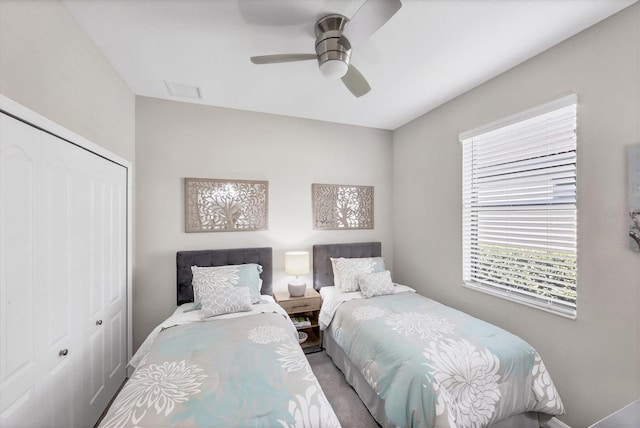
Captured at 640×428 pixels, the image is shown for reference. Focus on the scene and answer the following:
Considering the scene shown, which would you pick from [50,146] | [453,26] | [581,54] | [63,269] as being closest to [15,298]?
[63,269]

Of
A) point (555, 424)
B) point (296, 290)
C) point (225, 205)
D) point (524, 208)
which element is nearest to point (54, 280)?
point (225, 205)

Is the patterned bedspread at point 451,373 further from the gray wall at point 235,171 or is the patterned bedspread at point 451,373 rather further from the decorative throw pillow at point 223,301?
the gray wall at point 235,171

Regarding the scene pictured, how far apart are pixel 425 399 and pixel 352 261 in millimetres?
1701

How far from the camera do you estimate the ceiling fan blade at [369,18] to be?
49.1 inches

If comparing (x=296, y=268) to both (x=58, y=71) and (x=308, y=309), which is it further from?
(x=58, y=71)

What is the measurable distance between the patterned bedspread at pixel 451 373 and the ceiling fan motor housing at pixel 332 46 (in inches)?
74.8

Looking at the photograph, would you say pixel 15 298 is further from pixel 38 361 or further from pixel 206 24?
pixel 206 24

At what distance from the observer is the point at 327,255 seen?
3.21 m

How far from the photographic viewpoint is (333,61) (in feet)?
5.28

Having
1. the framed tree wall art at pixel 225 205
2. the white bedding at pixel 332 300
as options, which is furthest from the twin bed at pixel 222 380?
the framed tree wall art at pixel 225 205

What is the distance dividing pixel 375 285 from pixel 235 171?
6.64 feet

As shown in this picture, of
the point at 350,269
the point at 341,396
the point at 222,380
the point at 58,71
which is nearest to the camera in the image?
the point at 222,380

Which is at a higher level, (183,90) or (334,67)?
(183,90)

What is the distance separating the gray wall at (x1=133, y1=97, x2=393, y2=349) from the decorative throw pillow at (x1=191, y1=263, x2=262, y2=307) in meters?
0.43
